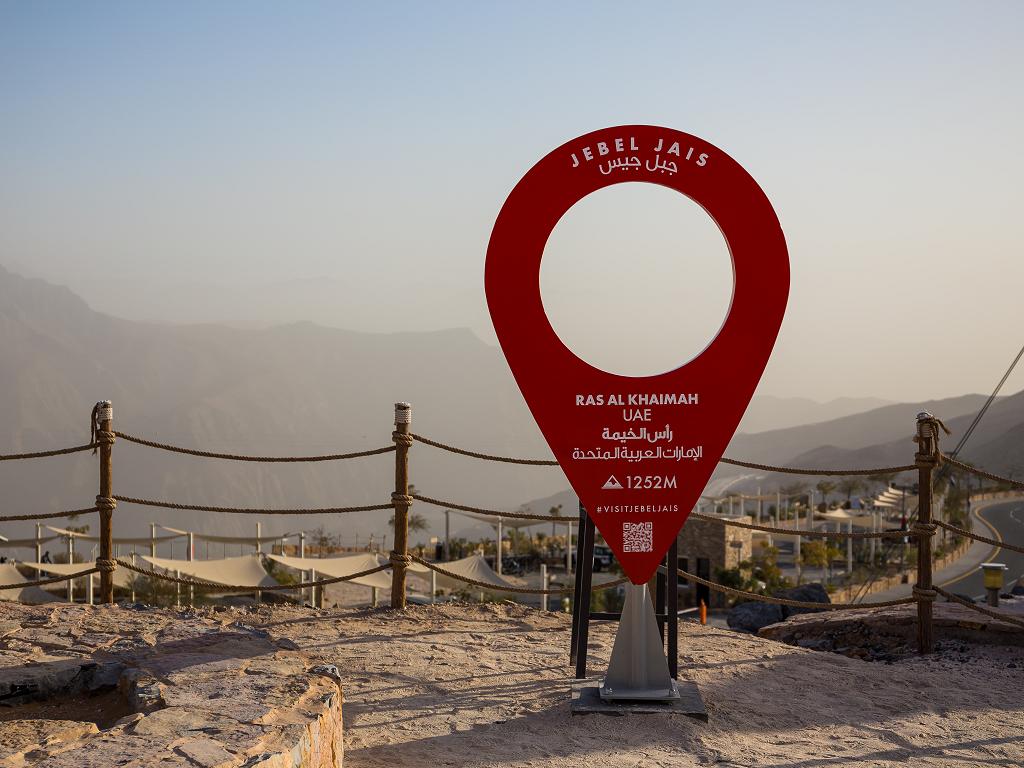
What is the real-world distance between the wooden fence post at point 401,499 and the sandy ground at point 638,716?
0.55ft

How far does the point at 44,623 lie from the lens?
4.25m

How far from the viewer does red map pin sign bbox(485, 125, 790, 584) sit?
3.90 meters

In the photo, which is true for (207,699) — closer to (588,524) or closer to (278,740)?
(278,740)

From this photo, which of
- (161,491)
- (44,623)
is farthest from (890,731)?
(161,491)

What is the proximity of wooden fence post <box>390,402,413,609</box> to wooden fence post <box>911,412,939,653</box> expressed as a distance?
2746mm

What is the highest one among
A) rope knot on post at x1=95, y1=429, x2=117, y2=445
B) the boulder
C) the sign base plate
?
rope knot on post at x1=95, y1=429, x2=117, y2=445

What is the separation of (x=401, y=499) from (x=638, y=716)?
2.17 metres

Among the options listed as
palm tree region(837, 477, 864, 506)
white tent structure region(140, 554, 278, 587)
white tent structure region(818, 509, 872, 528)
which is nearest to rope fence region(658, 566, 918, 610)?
white tent structure region(140, 554, 278, 587)

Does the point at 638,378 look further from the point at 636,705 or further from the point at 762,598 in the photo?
the point at 762,598

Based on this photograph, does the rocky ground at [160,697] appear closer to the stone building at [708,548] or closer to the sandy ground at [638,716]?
the sandy ground at [638,716]

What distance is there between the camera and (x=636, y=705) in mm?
3826

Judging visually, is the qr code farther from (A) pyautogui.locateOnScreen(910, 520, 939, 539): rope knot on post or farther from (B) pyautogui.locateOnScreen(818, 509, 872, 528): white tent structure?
(B) pyautogui.locateOnScreen(818, 509, 872, 528): white tent structure

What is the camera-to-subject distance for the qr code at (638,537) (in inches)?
156

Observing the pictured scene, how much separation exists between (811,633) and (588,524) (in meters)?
2.63
